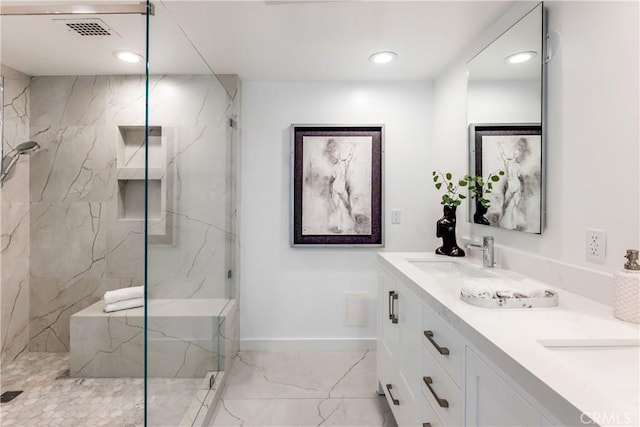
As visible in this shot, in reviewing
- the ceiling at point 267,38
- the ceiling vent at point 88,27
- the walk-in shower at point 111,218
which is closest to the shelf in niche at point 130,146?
the walk-in shower at point 111,218

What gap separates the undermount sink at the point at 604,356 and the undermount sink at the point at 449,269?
2.48 feet

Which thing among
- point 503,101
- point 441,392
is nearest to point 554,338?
point 441,392

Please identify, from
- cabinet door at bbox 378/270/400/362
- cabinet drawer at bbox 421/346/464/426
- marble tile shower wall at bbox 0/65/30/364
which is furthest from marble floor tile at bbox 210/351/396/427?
marble tile shower wall at bbox 0/65/30/364

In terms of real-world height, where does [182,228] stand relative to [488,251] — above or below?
above

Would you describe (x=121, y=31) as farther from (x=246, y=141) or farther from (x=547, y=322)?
(x=547, y=322)

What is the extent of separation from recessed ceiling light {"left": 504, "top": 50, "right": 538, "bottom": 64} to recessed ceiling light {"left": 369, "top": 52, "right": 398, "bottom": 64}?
29.1 inches

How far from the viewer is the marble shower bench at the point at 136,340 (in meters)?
1.67

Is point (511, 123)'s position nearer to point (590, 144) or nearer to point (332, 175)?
point (590, 144)

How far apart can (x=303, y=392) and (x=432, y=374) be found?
45.5 inches

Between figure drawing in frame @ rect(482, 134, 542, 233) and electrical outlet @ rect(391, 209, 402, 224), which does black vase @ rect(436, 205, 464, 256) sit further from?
electrical outlet @ rect(391, 209, 402, 224)

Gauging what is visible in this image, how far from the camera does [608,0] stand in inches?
43.2

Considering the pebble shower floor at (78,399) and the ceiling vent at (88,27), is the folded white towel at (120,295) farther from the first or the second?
the ceiling vent at (88,27)

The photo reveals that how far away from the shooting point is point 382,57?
85.0 inches

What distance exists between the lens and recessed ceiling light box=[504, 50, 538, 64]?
146cm
